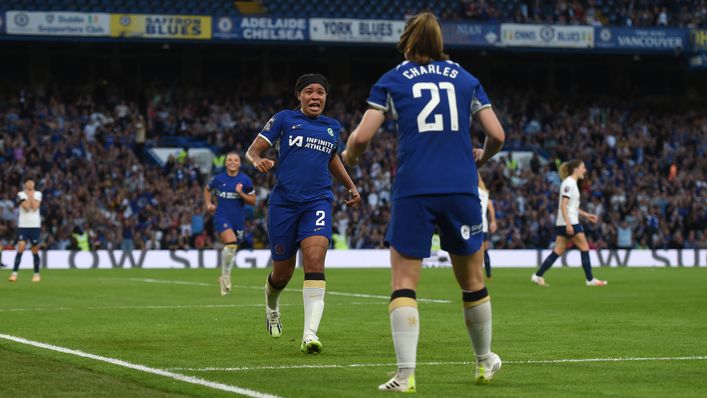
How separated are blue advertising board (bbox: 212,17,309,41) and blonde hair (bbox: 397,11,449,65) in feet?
119

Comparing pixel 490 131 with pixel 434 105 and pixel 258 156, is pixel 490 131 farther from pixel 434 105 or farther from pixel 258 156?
pixel 258 156

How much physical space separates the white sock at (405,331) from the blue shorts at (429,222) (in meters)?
0.33

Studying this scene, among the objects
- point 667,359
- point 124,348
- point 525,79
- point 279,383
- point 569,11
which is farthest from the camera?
point 525,79

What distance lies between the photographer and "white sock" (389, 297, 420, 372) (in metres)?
7.90

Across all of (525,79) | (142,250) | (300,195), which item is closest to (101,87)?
(142,250)

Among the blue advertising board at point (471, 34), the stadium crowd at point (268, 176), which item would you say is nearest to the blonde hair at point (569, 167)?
the stadium crowd at point (268, 176)

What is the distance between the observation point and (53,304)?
18312 mm

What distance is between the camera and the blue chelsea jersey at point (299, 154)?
11.6 meters

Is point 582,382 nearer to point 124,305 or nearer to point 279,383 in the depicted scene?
point 279,383

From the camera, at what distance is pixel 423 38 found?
8039mm

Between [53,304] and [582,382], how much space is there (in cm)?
1126

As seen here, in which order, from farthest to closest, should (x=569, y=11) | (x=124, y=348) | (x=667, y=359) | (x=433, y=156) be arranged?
(x=569, y=11)
(x=124, y=348)
(x=667, y=359)
(x=433, y=156)

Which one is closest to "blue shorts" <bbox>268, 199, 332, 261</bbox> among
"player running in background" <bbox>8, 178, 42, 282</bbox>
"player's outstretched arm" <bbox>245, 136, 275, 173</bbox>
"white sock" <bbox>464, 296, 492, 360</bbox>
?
"player's outstretched arm" <bbox>245, 136, 275, 173</bbox>

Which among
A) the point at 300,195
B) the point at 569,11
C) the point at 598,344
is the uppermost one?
the point at 569,11
